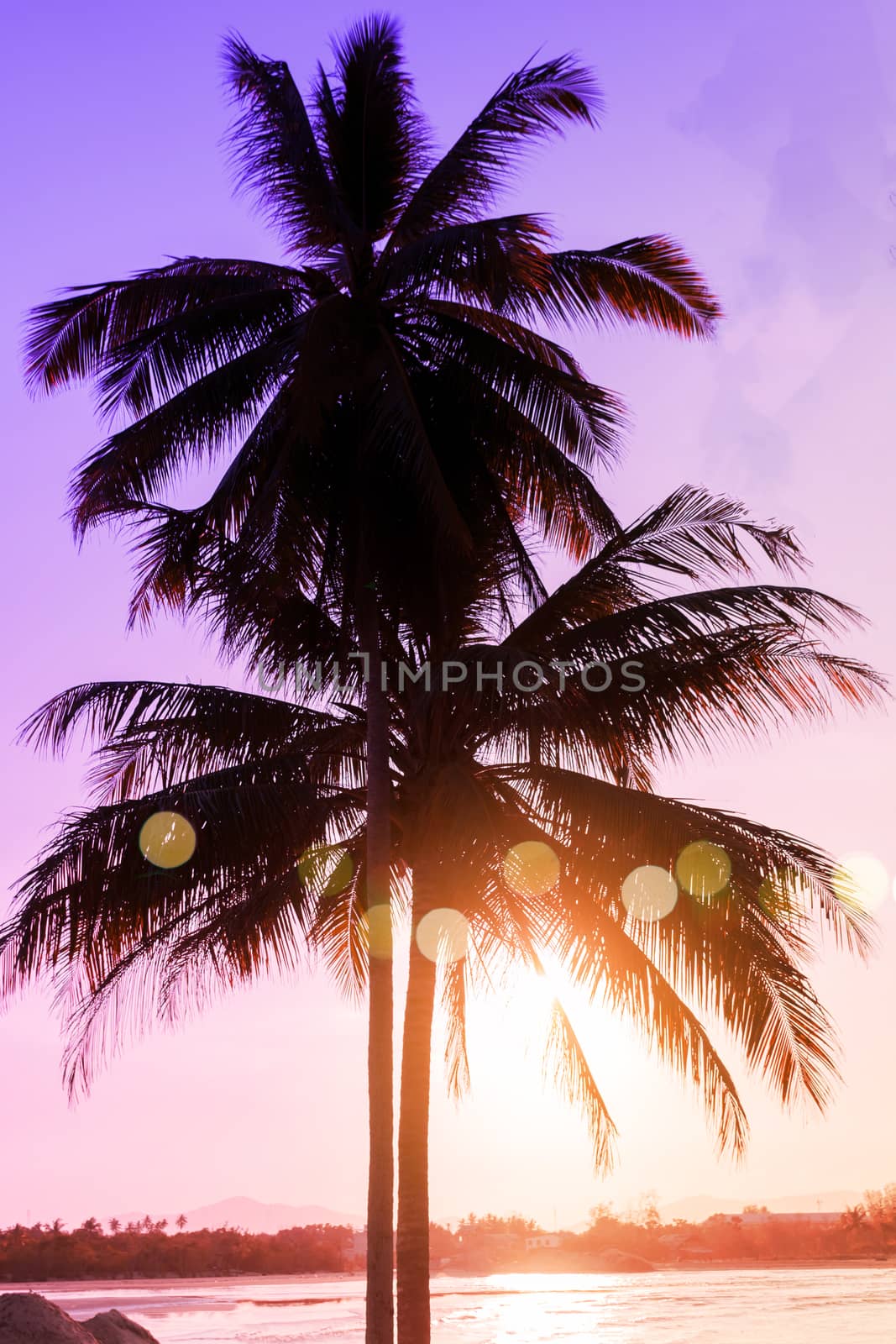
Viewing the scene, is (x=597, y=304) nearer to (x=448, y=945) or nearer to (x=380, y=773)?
(x=380, y=773)

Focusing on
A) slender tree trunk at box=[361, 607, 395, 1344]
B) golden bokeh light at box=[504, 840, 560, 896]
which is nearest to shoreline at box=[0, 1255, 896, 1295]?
slender tree trunk at box=[361, 607, 395, 1344]

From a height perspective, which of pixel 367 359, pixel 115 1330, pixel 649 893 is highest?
pixel 367 359

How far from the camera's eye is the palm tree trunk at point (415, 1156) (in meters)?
9.51

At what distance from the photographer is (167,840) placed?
9.69 meters

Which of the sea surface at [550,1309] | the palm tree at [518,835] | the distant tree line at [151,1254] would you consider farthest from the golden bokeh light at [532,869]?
the distant tree line at [151,1254]

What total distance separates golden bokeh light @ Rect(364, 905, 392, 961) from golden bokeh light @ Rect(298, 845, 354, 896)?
1286mm

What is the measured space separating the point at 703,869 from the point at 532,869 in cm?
158

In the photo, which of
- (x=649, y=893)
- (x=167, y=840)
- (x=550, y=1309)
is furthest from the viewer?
(x=550, y=1309)

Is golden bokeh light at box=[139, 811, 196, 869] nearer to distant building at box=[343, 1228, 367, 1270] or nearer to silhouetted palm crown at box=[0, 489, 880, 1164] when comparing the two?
silhouetted palm crown at box=[0, 489, 880, 1164]

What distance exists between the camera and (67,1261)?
40.1 m

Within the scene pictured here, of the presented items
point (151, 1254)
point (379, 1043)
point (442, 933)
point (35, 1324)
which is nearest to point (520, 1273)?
point (151, 1254)

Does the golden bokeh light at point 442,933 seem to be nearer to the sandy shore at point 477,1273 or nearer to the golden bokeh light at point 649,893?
the golden bokeh light at point 649,893

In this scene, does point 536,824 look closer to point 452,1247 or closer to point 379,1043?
point 379,1043

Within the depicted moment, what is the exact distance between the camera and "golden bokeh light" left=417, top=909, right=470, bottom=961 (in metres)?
10.6
